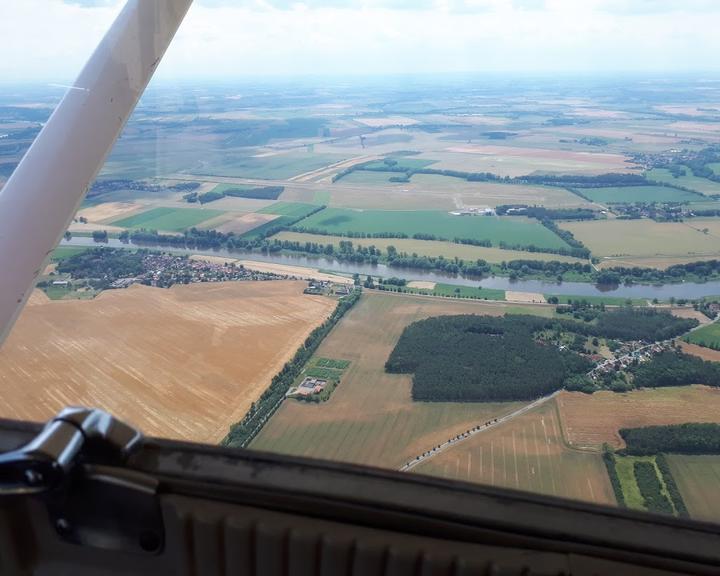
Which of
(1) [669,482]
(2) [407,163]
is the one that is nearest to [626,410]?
(1) [669,482]

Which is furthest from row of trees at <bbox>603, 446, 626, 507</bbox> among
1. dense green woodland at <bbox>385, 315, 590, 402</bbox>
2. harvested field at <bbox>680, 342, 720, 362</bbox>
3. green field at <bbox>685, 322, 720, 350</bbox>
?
green field at <bbox>685, 322, 720, 350</bbox>

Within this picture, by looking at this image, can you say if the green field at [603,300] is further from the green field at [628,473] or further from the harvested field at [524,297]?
the green field at [628,473]

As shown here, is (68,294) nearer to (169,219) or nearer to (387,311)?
(387,311)

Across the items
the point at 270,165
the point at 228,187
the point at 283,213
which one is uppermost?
the point at 270,165

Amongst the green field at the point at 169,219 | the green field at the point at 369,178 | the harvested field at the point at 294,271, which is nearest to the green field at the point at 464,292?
the harvested field at the point at 294,271

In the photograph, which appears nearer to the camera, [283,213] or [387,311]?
[387,311]

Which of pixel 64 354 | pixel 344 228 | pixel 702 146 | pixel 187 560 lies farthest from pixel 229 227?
pixel 702 146
